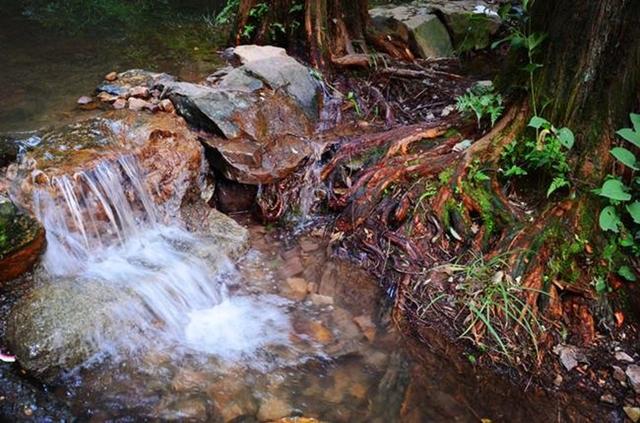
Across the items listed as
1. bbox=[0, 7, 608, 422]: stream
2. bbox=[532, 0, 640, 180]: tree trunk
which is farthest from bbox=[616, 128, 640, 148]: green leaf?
bbox=[0, 7, 608, 422]: stream

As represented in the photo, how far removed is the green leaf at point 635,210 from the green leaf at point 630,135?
40 centimetres

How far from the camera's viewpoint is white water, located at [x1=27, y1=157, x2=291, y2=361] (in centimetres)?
379

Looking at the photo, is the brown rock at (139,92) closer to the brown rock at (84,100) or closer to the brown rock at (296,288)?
the brown rock at (84,100)

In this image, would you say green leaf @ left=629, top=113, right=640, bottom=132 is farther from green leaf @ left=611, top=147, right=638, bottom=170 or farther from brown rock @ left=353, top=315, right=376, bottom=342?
brown rock @ left=353, top=315, right=376, bottom=342

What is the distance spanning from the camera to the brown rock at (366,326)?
386 cm

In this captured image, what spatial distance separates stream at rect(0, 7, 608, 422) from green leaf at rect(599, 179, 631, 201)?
1.40 metres

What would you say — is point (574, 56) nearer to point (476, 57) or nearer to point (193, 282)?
point (193, 282)

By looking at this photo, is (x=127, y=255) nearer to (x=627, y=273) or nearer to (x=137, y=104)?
(x=137, y=104)

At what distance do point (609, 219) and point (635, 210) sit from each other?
0.54 ft

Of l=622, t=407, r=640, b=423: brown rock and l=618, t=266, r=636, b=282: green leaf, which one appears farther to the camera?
l=618, t=266, r=636, b=282: green leaf

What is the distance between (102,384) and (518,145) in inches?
135

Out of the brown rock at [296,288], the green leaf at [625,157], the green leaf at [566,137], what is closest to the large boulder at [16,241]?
the brown rock at [296,288]

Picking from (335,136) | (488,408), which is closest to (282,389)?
(488,408)

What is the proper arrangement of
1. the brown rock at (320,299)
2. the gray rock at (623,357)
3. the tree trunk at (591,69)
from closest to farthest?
1. the gray rock at (623,357)
2. the tree trunk at (591,69)
3. the brown rock at (320,299)
